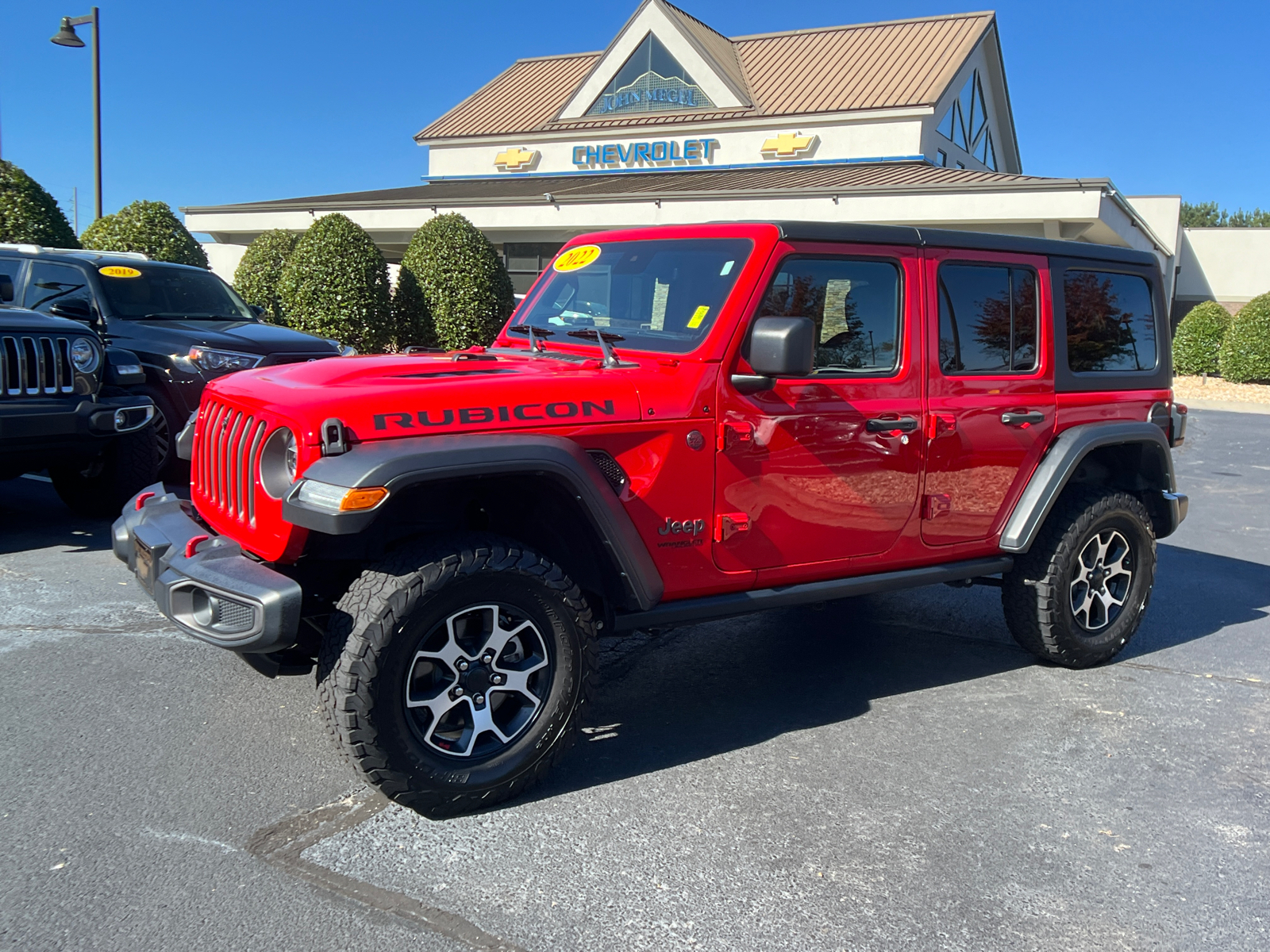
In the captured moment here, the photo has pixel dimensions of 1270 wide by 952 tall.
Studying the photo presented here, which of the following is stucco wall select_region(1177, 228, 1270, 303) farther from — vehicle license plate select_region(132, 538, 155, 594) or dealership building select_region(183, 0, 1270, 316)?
vehicle license plate select_region(132, 538, 155, 594)

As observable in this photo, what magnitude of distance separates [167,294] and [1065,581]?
25.3 ft

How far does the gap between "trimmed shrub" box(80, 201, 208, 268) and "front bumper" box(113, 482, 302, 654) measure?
1212 centimetres

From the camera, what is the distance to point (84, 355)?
647cm

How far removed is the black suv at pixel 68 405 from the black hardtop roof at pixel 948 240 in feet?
→ 14.9

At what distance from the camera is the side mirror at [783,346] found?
11.7ft

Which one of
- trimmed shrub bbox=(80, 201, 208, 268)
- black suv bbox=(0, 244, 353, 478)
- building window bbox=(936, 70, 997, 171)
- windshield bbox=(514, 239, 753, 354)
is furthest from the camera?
building window bbox=(936, 70, 997, 171)

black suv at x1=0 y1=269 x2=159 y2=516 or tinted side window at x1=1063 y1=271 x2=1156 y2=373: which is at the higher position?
tinted side window at x1=1063 y1=271 x2=1156 y2=373

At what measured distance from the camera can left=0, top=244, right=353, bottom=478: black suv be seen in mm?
7910

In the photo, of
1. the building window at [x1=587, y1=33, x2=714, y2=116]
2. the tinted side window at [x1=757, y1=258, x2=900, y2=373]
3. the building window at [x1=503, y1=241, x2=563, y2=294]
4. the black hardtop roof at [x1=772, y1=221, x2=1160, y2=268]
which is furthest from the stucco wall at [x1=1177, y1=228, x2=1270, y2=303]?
the tinted side window at [x1=757, y1=258, x2=900, y2=373]

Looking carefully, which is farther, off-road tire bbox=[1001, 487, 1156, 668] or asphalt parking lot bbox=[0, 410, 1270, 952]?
off-road tire bbox=[1001, 487, 1156, 668]

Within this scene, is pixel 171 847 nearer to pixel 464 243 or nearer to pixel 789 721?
pixel 789 721

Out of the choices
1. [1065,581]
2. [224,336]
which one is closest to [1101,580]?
[1065,581]

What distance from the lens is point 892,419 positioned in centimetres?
413

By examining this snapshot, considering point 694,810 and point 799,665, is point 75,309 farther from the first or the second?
point 694,810
